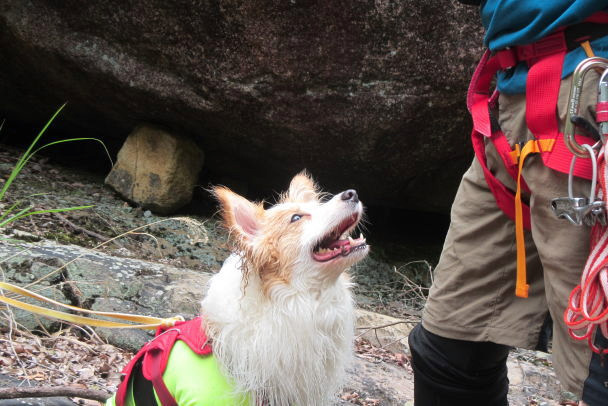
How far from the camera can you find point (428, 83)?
4371 millimetres

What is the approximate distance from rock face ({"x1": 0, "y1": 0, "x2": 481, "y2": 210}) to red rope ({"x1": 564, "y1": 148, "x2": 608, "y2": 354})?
2.96 metres

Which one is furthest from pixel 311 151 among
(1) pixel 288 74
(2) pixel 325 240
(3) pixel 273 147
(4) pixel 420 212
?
(2) pixel 325 240

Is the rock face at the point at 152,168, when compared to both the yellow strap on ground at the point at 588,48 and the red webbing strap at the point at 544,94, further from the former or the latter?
the yellow strap on ground at the point at 588,48

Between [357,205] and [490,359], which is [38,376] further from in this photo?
[490,359]

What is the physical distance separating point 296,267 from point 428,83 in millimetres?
2831

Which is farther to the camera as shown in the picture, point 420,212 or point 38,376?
point 420,212

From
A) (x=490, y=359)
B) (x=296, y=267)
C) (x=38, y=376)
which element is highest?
(x=296, y=267)

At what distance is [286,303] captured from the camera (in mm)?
1945

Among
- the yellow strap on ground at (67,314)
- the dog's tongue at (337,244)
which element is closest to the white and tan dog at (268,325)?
the dog's tongue at (337,244)

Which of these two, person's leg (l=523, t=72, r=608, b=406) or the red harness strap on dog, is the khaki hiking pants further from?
the red harness strap on dog

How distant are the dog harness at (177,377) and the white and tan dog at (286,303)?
0.14ft

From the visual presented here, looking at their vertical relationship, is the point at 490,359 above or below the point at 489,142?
below

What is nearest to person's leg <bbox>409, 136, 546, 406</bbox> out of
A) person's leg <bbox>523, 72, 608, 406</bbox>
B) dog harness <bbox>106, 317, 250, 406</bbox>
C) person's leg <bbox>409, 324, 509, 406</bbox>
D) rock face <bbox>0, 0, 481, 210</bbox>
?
A: person's leg <bbox>409, 324, 509, 406</bbox>

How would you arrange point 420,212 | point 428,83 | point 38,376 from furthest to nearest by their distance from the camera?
point 420,212
point 428,83
point 38,376
